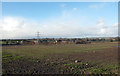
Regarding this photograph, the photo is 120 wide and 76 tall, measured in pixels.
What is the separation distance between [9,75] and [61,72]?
366cm

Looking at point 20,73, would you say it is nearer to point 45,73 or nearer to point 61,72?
point 45,73

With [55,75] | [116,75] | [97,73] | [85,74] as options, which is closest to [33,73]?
[55,75]

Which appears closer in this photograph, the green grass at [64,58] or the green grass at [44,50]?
the green grass at [64,58]

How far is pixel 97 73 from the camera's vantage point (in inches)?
237

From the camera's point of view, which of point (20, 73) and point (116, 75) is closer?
point (116, 75)

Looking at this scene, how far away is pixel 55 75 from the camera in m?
5.94

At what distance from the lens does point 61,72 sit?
20.7ft

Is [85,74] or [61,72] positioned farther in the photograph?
[61,72]

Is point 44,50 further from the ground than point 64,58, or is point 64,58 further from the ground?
point 64,58

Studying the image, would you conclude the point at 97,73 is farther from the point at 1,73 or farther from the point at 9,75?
the point at 1,73

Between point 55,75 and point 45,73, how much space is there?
784mm

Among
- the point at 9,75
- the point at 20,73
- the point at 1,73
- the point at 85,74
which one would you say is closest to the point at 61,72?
the point at 85,74

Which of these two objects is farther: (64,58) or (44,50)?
(44,50)

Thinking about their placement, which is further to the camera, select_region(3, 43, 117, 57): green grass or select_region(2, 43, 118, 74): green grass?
select_region(3, 43, 117, 57): green grass
